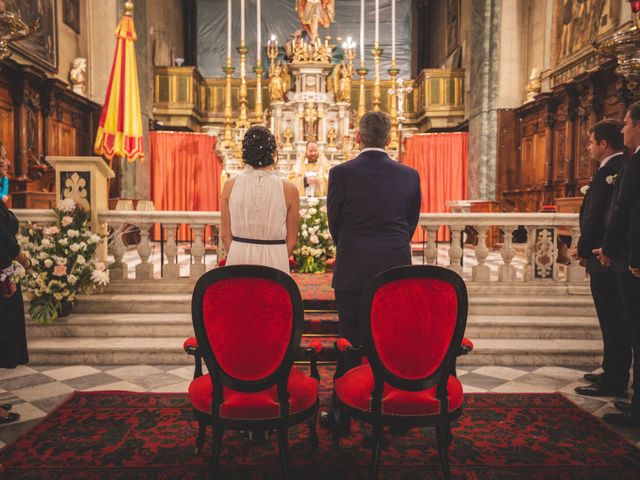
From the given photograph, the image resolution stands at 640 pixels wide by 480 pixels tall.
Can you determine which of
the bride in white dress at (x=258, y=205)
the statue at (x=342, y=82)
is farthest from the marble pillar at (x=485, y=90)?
the bride in white dress at (x=258, y=205)

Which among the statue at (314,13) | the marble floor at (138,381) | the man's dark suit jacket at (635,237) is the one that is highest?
the statue at (314,13)

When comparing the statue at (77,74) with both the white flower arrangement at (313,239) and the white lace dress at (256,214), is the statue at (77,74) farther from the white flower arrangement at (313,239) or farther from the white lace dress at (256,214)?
the white lace dress at (256,214)

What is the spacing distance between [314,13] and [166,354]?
30.8 feet

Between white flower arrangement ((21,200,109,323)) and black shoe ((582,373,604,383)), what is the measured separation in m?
3.91

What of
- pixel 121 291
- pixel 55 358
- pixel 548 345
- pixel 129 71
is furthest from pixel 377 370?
pixel 129 71

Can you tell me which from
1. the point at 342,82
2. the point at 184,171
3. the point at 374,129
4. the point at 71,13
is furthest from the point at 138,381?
the point at 184,171

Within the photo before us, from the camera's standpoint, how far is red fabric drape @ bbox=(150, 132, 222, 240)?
12.9 meters

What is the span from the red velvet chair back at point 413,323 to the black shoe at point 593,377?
6.81ft

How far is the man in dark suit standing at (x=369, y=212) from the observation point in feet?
8.13

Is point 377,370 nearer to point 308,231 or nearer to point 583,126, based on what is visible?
point 308,231

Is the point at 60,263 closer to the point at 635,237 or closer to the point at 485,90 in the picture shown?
the point at 635,237

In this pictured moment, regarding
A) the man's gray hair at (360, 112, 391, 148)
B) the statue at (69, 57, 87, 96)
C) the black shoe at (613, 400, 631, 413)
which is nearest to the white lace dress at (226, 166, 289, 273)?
the man's gray hair at (360, 112, 391, 148)

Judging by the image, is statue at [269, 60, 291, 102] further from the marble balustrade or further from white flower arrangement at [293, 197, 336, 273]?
the marble balustrade

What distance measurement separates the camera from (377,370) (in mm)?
2162
